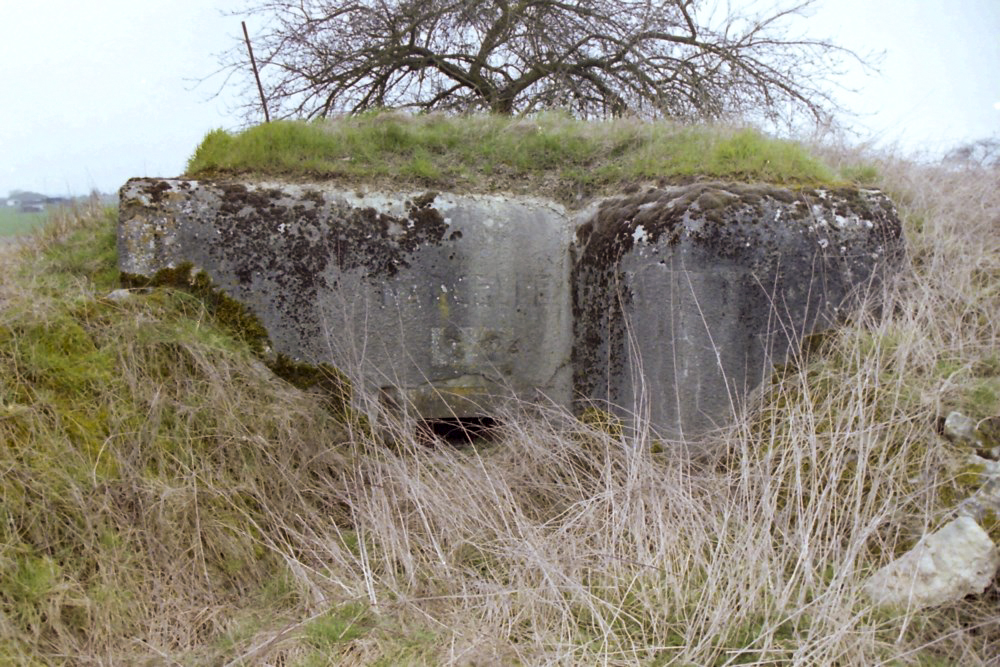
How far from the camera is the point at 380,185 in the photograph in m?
3.76

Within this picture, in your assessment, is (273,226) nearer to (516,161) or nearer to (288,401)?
(288,401)

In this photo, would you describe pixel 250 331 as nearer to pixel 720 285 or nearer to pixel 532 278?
pixel 532 278

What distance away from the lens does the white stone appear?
219cm

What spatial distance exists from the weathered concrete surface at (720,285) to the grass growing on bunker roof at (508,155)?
1.17 ft

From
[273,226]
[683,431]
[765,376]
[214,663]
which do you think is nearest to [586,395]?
[683,431]

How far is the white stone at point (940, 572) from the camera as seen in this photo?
219 centimetres

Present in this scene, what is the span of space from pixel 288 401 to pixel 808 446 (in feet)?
6.98

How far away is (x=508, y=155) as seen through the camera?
13.3 feet

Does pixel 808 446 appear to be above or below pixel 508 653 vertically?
above

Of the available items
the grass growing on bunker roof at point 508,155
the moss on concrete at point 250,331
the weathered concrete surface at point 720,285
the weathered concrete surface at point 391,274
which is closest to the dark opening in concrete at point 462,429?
the weathered concrete surface at point 391,274

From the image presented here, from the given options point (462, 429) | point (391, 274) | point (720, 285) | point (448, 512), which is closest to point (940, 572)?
point (720, 285)

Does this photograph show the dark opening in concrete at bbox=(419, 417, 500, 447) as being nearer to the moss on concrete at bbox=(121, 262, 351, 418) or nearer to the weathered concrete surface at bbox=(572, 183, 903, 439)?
the moss on concrete at bbox=(121, 262, 351, 418)

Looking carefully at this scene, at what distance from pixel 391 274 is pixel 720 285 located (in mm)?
1526

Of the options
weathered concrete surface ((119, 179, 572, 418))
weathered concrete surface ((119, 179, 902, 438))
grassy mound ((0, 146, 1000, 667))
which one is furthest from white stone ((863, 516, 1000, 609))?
weathered concrete surface ((119, 179, 572, 418))
